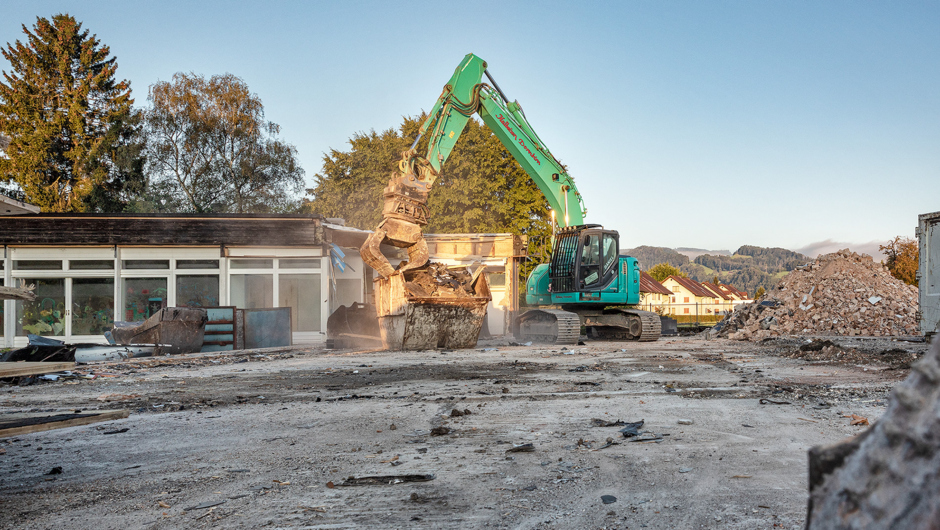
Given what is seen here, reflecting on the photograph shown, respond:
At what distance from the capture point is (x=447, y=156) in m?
16.0

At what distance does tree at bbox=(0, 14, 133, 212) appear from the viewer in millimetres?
34031

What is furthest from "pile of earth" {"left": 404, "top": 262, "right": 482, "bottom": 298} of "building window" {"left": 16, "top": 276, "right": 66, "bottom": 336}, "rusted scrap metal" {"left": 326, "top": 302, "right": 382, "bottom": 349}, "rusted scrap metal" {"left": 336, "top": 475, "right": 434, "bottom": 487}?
"building window" {"left": 16, "top": 276, "right": 66, "bottom": 336}

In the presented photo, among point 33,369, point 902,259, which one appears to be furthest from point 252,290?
point 902,259

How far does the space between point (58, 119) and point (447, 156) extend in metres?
29.8

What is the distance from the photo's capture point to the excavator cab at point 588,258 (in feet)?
57.2

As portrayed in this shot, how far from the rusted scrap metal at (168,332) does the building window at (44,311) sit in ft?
19.9

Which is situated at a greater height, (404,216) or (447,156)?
(447,156)

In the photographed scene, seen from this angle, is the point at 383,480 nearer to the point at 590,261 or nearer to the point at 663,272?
the point at 590,261

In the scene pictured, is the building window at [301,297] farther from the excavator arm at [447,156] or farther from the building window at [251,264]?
the excavator arm at [447,156]

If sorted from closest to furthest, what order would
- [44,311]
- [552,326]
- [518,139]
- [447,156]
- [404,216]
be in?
1. [404,216]
2. [447,156]
3. [552,326]
4. [518,139]
5. [44,311]

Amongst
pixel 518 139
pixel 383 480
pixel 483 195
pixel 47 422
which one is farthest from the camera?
pixel 483 195

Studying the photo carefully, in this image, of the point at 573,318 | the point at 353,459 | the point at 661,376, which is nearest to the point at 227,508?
the point at 353,459

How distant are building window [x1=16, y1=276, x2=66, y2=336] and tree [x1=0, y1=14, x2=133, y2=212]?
16103mm

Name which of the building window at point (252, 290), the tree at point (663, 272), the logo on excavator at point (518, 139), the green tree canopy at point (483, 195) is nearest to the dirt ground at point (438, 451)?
the logo on excavator at point (518, 139)
